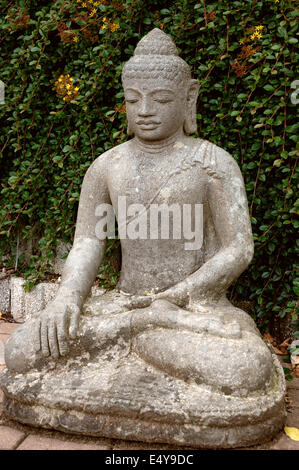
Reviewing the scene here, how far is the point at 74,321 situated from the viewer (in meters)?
2.36

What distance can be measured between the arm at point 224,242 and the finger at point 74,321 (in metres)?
0.42

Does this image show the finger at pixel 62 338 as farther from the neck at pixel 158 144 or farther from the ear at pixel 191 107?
A: the ear at pixel 191 107

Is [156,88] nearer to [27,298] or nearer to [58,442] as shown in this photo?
[58,442]

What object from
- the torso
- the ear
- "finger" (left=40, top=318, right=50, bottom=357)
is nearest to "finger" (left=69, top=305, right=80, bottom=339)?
"finger" (left=40, top=318, right=50, bottom=357)

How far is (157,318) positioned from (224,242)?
55cm

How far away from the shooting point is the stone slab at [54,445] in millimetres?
2133

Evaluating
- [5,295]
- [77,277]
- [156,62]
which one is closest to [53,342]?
[77,277]

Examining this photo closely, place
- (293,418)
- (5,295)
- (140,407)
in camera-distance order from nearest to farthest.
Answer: (140,407) → (293,418) → (5,295)

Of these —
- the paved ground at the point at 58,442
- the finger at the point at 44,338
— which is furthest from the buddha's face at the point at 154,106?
the paved ground at the point at 58,442

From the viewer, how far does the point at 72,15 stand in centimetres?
360

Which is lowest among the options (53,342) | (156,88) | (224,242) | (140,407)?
(140,407)

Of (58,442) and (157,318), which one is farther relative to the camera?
(157,318)

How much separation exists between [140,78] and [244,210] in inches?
34.0

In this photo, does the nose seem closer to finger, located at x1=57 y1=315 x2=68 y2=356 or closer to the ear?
the ear
